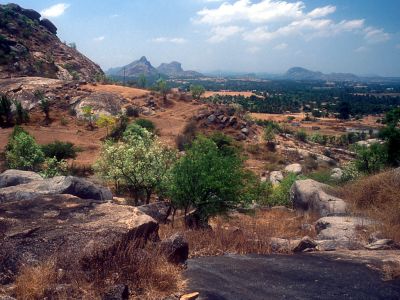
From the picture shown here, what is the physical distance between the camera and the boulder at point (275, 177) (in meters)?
29.1

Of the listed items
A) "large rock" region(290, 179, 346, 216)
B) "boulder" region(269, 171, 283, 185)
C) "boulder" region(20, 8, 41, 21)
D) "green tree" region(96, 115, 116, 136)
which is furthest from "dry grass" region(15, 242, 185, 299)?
"boulder" region(20, 8, 41, 21)

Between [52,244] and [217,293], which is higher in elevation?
[52,244]

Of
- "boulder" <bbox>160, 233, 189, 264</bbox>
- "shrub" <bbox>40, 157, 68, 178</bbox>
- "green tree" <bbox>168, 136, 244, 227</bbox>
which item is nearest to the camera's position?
"boulder" <bbox>160, 233, 189, 264</bbox>

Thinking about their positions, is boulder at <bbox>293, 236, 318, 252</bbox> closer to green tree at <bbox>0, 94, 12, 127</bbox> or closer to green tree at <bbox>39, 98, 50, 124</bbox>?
green tree at <bbox>0, 94, 12, 127</bbox>

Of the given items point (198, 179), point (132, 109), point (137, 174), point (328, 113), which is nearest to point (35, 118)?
point (132, 109)

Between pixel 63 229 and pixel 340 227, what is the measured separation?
7.98m

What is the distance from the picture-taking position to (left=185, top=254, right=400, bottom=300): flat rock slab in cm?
584

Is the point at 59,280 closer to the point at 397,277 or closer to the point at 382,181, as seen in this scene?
the point at 397,277

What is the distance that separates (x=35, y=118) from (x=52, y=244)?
3926cm

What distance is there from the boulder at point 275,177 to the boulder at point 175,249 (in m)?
22.4

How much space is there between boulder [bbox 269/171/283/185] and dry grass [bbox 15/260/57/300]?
24.4 metres

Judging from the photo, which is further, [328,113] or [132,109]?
[328,113]

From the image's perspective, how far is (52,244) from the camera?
6160mm

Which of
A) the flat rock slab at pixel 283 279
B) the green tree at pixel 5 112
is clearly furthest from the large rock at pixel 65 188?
the green tree at pixel 5 112
